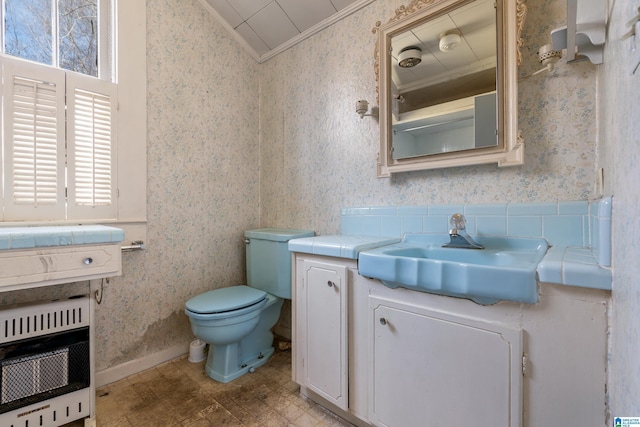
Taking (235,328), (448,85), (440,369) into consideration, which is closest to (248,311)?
(235,328)

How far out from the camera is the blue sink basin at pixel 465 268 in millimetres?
815

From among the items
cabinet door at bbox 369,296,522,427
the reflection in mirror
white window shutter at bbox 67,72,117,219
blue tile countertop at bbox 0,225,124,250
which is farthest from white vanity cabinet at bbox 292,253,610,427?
white window shutter at bbox 67,72,117,219

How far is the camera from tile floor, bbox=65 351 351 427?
1328 mm

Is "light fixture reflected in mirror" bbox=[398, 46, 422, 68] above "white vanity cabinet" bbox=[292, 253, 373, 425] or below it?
above

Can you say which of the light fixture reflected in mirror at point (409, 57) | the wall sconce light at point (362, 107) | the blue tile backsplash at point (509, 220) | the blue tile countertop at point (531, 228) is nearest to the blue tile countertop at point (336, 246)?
the blue tile countertop at point (531, 228)

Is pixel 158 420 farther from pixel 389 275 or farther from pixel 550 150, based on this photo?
pixel 550 150

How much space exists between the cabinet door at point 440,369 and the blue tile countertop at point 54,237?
3.87ft

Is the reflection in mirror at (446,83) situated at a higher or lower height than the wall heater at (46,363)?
higher

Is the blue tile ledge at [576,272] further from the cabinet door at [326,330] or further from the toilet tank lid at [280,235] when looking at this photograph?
the toilet tank lid at [280,235]

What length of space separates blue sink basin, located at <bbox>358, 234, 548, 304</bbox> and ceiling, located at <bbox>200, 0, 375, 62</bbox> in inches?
61.2

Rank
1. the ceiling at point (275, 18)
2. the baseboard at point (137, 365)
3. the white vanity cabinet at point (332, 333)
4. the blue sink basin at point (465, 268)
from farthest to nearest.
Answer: the ceiling at point (275, 18) → the baseboard at point (137, 365) → the white vanity cabinet at point (332, 333) → the blue sink basin at point (465, 268)

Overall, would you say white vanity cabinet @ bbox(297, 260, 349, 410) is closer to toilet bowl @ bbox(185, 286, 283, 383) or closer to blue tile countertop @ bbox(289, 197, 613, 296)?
blue tile countertop @ bbox(289, 197, 613, 296)

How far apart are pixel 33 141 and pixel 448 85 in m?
2.09

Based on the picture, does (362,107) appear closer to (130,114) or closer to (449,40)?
(449,40)
